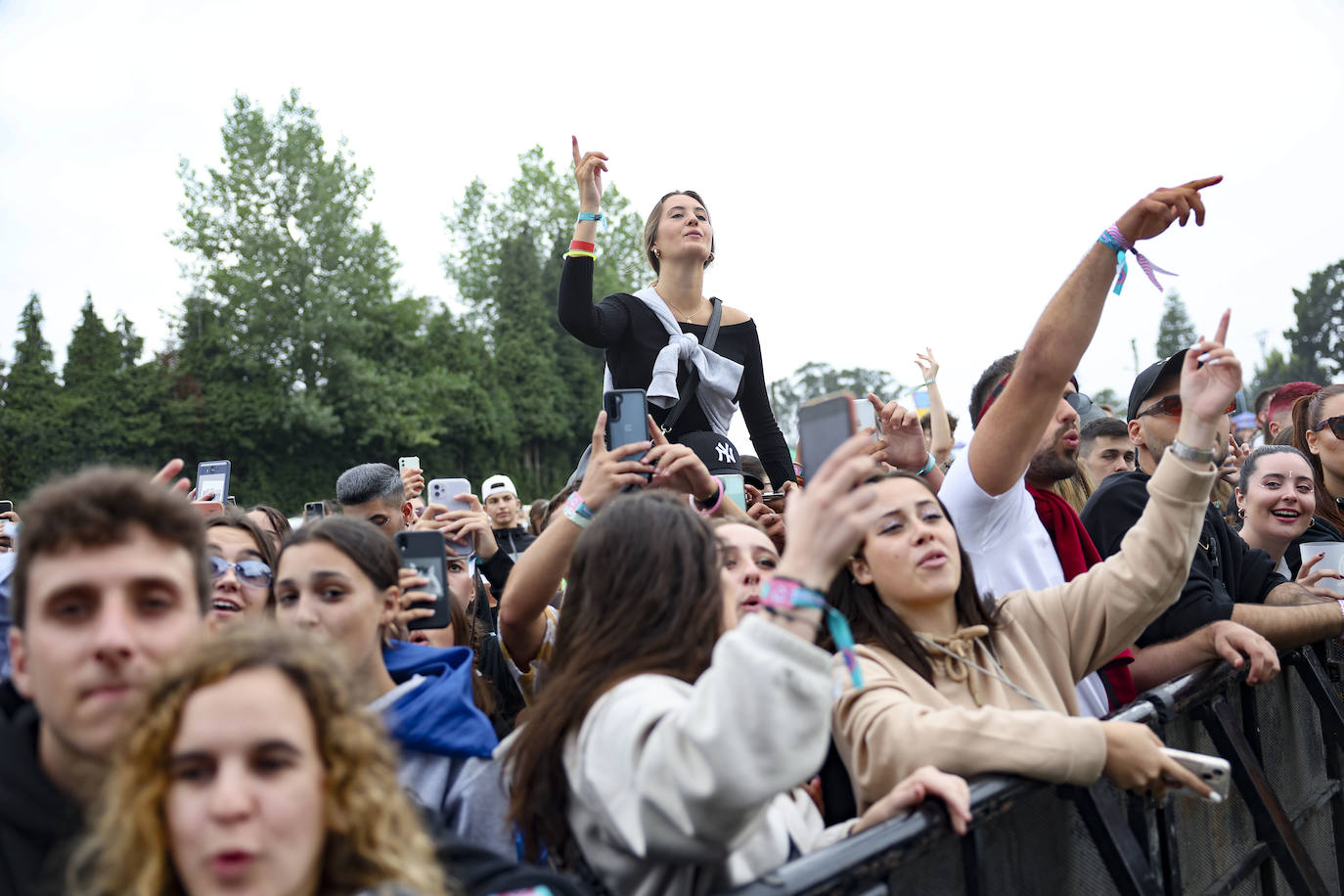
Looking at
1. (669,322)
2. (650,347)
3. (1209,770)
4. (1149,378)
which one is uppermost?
(669,322)

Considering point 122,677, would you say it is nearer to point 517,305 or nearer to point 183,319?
point 183,319

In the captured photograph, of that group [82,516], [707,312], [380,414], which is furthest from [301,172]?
[82,516]

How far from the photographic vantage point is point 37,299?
3638cm

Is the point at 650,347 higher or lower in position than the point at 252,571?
higher

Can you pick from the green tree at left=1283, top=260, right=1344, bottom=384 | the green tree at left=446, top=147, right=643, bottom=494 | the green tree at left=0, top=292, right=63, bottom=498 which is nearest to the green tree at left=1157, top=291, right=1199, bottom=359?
the green tree at left=1283, top=260, right=1344, bottom=384

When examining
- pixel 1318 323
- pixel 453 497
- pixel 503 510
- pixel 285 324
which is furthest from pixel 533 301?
pixel 1318 323

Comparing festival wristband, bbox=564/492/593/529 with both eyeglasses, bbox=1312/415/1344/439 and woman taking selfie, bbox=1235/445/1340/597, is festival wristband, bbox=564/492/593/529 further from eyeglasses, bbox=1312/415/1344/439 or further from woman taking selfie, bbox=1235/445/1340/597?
eyeglasses, bbox=1312/415/1344/439

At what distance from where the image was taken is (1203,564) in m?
3.77

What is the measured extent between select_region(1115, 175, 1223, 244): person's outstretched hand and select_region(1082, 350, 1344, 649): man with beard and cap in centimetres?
73

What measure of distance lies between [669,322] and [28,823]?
10.1 feet

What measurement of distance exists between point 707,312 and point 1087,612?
216 cm

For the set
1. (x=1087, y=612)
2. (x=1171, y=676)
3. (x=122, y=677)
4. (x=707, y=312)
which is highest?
(x=707, y=312)

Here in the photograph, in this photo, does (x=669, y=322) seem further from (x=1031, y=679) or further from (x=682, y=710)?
(x=682, y=710)

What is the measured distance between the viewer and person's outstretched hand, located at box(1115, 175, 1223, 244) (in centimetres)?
315
